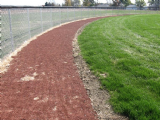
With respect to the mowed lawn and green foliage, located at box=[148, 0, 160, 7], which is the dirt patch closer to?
the mowed lawn

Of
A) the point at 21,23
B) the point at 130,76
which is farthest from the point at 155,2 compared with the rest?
the point at 130,76

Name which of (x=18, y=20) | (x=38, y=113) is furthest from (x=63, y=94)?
(x=18, y=20)

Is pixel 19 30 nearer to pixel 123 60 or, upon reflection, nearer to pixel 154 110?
pixel 123 60

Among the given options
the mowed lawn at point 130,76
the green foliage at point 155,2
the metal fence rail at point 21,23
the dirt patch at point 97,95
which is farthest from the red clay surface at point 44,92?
the green foliage at point 155,2

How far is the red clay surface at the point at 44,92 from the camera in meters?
3.74

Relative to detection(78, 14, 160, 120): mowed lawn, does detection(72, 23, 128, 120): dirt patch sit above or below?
below

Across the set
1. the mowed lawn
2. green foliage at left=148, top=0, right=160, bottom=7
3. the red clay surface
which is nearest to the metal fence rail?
the red clay surface

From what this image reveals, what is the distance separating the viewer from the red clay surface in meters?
3.74

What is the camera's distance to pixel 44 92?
4.66 m

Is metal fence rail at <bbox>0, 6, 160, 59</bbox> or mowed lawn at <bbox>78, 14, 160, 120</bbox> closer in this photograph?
mowed lawn at <bbox>78, 14, 160, 120</bbox>

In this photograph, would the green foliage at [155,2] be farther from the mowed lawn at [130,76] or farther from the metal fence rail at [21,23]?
the mowed lawn at [130,76]

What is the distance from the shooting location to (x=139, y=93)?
4324 millimetres

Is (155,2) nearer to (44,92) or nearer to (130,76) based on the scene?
(130,76)

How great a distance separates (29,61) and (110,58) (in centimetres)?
333
